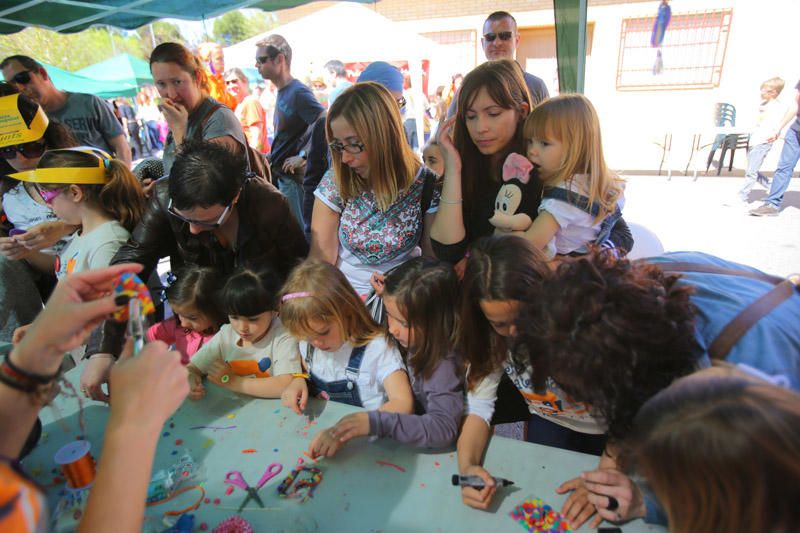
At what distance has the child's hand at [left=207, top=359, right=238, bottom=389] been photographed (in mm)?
1606

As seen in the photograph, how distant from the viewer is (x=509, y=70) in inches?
71.7

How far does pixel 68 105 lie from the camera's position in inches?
129

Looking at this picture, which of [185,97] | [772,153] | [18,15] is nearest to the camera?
[185,97]

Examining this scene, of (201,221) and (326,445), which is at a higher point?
(201,221)

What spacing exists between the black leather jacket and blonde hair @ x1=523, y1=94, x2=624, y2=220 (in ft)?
3.80

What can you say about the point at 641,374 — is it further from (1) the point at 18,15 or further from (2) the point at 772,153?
(2) the point at 772,153

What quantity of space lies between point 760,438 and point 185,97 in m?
2.97

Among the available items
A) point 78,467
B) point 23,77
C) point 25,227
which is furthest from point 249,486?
point 23,77

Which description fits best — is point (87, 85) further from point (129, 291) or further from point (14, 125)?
point (129, 291)

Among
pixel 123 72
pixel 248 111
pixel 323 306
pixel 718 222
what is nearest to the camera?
pixel 323 306

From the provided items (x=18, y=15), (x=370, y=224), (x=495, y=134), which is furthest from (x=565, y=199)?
(x=18, y=15)

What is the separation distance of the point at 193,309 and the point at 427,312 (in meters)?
1.05

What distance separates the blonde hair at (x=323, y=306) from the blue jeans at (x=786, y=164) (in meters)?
6.39

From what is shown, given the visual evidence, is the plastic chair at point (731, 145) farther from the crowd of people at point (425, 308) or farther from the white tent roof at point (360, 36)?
the crowd of people at point (425, 308)
